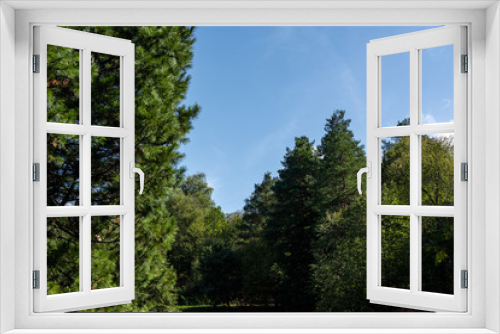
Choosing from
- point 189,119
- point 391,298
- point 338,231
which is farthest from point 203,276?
point 391,298

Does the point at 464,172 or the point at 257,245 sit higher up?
the point at 464,172

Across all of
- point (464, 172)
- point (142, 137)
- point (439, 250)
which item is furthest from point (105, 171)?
point (439, 250)

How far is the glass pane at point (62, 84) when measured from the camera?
9.97 ft

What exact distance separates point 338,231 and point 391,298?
5482 millimetres

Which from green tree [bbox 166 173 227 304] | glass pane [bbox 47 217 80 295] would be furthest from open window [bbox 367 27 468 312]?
green tree [bbox 166 173 227 304]

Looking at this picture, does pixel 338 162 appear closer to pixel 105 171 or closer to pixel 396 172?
pixel 396 172

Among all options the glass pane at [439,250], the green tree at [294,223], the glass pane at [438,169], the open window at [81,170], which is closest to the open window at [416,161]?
the open window at [81,170]

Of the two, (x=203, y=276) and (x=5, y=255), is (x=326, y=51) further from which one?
(x=5, y=255)

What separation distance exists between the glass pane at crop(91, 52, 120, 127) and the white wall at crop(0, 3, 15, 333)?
190 centimetres

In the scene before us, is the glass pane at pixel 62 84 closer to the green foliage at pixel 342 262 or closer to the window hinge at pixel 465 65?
the window hinge at pixel 465 65

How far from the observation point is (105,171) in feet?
13.0

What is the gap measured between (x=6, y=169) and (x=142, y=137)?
258cm

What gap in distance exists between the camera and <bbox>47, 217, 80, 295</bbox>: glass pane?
3377 mm

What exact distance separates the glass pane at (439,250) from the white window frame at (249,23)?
4039mm
